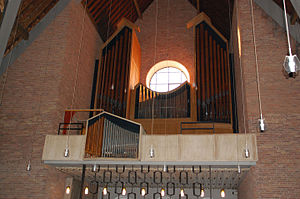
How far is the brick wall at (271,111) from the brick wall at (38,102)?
5482mm

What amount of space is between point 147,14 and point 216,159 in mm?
9232

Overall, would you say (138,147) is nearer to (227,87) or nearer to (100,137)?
(100,137)

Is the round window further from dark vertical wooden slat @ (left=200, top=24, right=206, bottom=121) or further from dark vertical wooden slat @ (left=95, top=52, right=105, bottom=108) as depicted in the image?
dark vertical wooden slat @ (left=95, top=52, right=105, bottom=108)

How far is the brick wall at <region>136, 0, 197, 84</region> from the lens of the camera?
14.3 meters

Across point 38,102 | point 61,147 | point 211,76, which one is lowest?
point 61,147

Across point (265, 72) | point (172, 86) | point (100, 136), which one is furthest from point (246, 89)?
point (172, 86)

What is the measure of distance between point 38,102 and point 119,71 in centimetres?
357

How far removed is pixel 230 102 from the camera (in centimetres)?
1081

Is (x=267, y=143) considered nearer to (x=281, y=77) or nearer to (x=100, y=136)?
(x=281, y=77)

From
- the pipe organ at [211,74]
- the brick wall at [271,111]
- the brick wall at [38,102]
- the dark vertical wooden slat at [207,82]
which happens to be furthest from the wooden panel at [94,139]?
the brick wall at [271,111]

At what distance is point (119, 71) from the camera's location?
12.5 meters

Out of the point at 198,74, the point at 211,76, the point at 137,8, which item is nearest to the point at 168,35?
the point at 137,8

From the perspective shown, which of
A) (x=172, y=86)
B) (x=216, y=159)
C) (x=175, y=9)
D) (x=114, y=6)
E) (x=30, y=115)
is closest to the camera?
(x=216, y=159)

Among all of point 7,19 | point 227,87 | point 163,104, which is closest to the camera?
point 7,19
